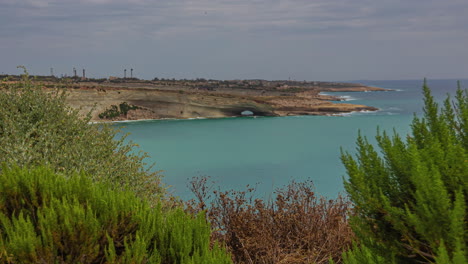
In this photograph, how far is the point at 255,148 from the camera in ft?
142

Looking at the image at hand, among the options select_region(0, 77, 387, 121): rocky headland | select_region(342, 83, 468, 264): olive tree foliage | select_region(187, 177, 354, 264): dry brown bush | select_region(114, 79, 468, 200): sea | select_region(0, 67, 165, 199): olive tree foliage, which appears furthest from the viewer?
select_region(0, 77, 387, 121): rocky headland

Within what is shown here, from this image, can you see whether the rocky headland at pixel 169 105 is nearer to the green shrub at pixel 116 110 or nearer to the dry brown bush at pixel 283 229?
the green shrub at pixel 116 110

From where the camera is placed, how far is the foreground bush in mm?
4203

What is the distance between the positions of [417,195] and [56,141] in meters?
7.67

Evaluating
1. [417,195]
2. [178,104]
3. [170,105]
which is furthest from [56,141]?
[178,104]

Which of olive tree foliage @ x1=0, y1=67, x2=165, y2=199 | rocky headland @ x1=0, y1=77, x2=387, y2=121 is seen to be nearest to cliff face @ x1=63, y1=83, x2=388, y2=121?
rocky headland @ x1=0, y1=77, x2=387, y2=121

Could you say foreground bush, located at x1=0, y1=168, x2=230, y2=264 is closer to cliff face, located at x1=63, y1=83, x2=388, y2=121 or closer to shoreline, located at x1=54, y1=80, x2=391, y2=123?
shoreline, located at x1=54, y1=80, x2=391, y2=123

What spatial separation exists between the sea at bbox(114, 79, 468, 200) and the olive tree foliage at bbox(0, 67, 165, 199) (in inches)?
157

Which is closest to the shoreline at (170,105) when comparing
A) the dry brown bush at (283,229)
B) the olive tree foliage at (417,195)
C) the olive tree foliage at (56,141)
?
the olive tree foliage at (56,141)

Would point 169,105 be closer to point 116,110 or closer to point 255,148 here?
point 116,110

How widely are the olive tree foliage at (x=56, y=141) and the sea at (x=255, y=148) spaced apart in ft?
13.1

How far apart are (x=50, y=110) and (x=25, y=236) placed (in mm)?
6107

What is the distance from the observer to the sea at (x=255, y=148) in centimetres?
2783

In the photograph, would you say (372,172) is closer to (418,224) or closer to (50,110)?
(418,224)
